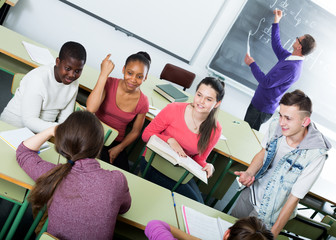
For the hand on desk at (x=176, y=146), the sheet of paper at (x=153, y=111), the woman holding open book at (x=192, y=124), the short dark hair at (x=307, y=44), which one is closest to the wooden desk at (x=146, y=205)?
the hand on desk at (x=176, y=146)

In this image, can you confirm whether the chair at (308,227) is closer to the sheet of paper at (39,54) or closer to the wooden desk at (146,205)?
the wooden desk at (146,205)

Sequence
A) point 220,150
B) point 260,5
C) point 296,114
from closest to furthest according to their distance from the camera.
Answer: point 296,114
point 220,150
point 260,5

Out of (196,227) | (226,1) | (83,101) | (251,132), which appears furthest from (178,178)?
(226,1)

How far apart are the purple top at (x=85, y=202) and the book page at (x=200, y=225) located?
0.53 metres

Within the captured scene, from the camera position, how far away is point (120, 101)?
237 centimetres

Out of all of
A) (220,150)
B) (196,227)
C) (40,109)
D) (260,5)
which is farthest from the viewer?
(260,5)

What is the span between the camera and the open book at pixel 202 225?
1.61 m

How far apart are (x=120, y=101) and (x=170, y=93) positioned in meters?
1.05

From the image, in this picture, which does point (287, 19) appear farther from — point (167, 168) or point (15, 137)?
point (15, 137)

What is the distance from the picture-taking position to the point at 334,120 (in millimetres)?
5203

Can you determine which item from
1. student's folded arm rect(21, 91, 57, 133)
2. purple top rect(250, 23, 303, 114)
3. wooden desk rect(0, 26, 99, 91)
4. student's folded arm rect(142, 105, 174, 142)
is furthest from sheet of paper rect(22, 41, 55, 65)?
purple top rect(250, 23, 303, 114)

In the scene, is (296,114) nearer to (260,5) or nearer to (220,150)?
(220,150)

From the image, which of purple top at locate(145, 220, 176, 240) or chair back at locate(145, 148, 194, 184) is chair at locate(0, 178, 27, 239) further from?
chair back at locate(145, 148, 194, 184)

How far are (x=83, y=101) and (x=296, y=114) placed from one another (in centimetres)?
193
